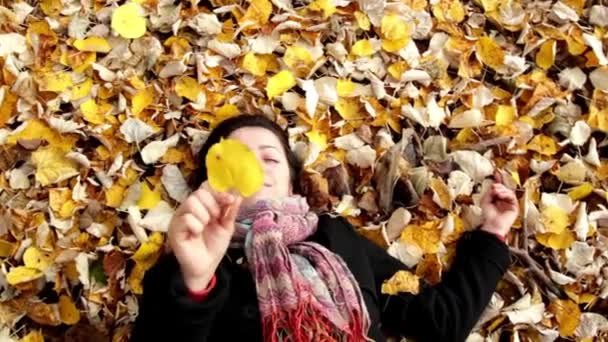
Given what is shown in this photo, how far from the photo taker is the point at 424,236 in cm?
195

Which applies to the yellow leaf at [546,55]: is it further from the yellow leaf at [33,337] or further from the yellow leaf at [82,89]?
the yellow leaf at [33,337]

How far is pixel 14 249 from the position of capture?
191cm

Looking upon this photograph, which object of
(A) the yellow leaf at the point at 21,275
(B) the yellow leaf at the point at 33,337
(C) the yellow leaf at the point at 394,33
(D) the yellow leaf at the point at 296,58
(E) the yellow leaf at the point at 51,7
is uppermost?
(E) the yellow leaf at the point at 51,7

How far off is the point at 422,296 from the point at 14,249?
33.9 inches

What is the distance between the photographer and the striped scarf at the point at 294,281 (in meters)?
1.61

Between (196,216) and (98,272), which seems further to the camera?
(98,272)

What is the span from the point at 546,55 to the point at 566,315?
62 cm

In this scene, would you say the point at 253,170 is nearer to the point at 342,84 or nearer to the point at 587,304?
the point at 342,84

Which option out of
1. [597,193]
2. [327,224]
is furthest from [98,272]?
[597,193]

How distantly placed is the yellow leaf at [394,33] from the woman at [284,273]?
0.37 metres

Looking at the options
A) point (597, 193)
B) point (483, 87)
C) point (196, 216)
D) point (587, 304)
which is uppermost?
point (196, 216)

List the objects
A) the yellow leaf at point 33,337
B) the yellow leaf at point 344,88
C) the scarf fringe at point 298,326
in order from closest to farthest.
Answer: the scarf fringe at point 298,326 < the yellow leaf at point 33,337 < the yellow leaf at point 344,88

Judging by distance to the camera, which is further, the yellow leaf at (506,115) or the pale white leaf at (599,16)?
the pale white leaf at (599,16)

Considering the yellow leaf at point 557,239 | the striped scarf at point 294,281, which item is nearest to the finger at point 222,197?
the striped scarf at point 294,281
